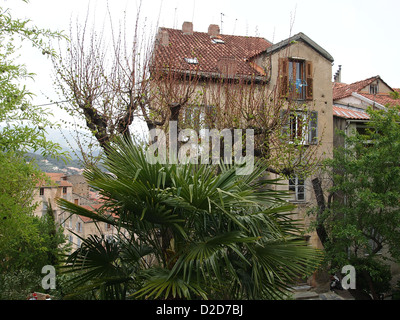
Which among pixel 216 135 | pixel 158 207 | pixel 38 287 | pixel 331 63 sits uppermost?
pixel 331 63

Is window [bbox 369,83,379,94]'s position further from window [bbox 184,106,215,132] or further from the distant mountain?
the distant mountain

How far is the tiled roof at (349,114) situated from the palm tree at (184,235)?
1435cm

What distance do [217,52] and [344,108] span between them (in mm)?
6897

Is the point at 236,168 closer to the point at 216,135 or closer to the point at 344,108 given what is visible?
the point at 216,135

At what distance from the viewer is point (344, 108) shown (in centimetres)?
2095

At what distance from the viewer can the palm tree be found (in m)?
5.20

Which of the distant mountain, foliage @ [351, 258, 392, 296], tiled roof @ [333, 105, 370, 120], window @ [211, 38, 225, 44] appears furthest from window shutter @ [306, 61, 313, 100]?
the distant mountain

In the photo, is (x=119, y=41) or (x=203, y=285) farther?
(x=119, y=41)

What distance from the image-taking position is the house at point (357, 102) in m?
19.2

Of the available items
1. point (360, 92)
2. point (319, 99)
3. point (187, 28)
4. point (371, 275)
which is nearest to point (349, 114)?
point (319, 99)

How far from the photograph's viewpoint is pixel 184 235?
509cm

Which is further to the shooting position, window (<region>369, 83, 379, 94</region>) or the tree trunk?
window (<region>369, 83, 379, 94</region>)

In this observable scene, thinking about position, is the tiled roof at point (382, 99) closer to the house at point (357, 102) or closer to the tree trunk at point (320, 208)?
the house at point (357, 102)

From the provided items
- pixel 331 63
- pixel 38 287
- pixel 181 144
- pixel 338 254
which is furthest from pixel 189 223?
pixel 331 63
